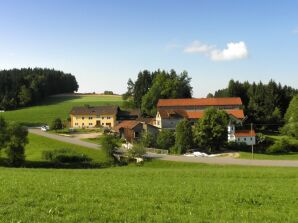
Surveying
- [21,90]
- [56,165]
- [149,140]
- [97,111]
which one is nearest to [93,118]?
[97,111]

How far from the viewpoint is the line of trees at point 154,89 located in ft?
373

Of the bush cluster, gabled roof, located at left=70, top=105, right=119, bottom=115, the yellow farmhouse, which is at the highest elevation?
gabled roof, located at left=70, top=105, right=119, bottom=115

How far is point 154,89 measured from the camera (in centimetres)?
11438

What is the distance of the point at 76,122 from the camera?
349 feet

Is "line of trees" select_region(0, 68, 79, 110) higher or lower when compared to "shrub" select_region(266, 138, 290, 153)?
higher

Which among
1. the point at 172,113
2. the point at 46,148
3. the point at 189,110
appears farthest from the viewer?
the point at 189,110

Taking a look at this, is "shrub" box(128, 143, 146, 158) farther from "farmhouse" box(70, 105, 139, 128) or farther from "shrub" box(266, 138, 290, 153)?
"farmhouse" box(70, 105, 139, 128)

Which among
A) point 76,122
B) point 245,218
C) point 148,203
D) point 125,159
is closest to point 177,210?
point 148,203

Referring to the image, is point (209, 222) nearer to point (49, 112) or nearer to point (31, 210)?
point (31, 210)

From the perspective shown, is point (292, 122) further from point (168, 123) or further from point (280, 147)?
point (168, 123)

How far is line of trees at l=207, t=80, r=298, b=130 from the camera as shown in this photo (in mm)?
101438

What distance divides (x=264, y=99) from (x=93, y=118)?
44984mm

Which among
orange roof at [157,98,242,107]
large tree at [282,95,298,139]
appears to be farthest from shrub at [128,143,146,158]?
orange roof at [157,98,242,107]

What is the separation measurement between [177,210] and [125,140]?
6771 cm
